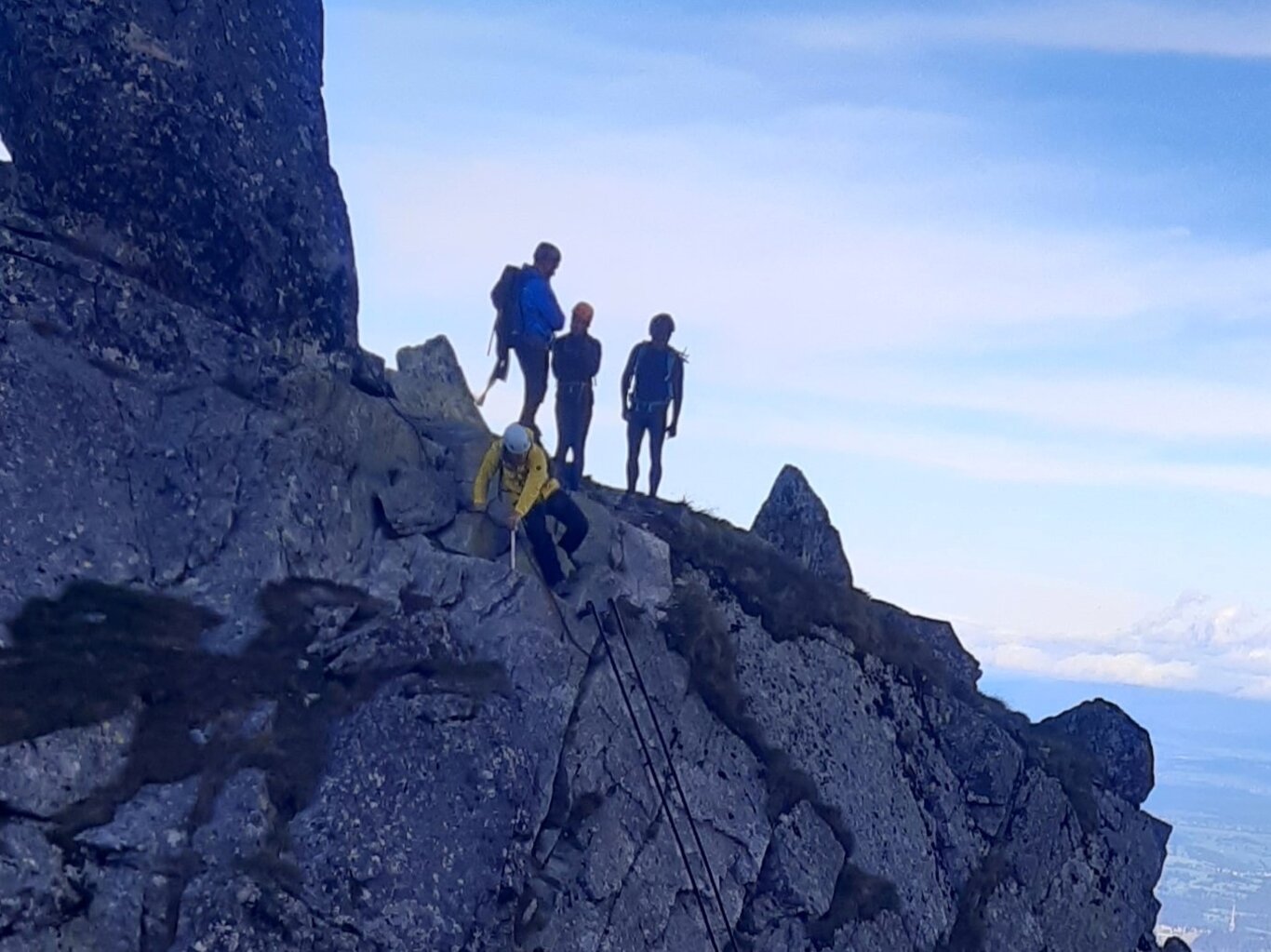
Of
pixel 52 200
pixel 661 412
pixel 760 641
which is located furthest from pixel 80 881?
pixel 661 412

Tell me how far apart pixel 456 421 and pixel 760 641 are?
7.31m

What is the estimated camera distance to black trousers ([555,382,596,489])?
23.9 m

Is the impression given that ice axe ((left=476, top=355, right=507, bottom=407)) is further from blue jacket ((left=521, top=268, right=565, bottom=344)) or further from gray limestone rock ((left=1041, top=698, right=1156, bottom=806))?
gray limestone rock ((left=1041, top=698, right=1156, bottom=806))

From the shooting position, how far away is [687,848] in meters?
19.1

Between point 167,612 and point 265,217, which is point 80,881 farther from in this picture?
point 265,217

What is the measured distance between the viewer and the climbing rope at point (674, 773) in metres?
18.9

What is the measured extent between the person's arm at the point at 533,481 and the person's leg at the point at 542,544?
1.22 ft

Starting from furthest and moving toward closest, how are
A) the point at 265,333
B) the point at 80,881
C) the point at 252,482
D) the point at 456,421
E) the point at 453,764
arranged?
the point at 456,421
the point at 265,333
the point at 252,482
the point at 453,764
the point at 80,881

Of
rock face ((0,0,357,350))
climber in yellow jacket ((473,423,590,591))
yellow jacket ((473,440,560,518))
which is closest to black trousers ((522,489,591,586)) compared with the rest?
climber in yellow jacket ((473,423,590,591))

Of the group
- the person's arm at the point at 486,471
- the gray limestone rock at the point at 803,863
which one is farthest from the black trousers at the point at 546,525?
the gray limestone rock at the point at 803,863

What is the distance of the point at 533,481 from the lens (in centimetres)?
1994

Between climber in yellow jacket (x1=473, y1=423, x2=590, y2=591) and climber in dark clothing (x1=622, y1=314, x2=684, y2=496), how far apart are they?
→ 5143 millimetres

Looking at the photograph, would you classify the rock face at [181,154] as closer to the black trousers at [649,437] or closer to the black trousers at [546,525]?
the black trousers at [546,525]

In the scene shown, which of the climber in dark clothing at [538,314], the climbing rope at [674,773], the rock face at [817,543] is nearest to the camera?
the climbing rope at [674,773]
